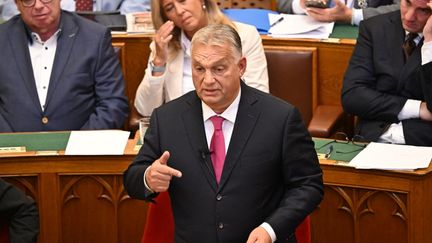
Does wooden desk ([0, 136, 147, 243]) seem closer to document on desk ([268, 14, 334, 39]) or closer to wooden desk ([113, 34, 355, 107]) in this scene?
wooden desk ([113, 34, 355, 107])

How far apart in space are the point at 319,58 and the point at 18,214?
6.11 ft

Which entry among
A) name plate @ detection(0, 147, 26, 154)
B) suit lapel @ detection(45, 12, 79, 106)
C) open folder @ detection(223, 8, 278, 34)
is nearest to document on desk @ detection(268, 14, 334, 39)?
open folder @ detection(223, 8, 278, 34)

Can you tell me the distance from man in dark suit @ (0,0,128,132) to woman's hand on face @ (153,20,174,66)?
0.82ft

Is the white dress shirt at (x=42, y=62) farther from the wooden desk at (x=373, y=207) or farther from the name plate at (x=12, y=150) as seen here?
the wooden desk at (x=373, y=207)

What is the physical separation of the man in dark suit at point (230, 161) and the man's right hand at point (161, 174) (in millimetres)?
32

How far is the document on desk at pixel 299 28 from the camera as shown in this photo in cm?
500

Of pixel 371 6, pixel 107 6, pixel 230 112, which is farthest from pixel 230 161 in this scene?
pixel 107 6

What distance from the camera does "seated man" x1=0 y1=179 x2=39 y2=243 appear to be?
3.65m

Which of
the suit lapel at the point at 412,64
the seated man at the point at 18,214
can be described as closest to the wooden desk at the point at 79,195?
the seated man at the point at 18,214

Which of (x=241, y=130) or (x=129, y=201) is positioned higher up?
(x=241, y=130)

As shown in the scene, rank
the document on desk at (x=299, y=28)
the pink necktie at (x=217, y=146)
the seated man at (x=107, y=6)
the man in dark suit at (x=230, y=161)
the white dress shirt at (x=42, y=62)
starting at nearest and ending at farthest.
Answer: the man in dark suit at (x=230, y=161) < the pink necktie at (x=217, y=146) < the white dress shirt at (x=42, y=62) < the document on desk at (x=299, y=28) < the seated man at (x=107, y=6)

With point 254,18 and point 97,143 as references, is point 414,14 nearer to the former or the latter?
point 254,18

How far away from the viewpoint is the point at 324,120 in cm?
467

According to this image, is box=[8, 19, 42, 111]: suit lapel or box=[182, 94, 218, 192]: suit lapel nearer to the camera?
box=[182, 94, 218, 192]: suit lapel
